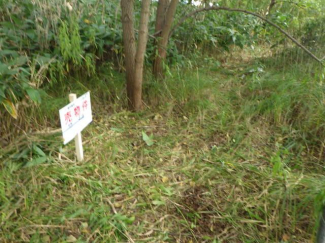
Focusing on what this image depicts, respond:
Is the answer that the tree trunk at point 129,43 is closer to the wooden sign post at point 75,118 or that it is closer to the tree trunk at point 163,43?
the tree trunk at point 163,43

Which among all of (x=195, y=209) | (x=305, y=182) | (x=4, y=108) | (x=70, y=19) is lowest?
(x=195, y=209)

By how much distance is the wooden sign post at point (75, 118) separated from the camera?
148cm

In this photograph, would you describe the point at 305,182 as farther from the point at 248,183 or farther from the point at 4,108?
the point at 4,108

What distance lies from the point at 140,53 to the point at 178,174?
986 mm

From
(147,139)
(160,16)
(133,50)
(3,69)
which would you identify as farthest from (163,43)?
(3,69)

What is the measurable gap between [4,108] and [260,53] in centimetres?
324

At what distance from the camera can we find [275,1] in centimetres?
372

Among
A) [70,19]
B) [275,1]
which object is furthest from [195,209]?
[275,1]

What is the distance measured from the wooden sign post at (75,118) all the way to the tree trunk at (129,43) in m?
0.66

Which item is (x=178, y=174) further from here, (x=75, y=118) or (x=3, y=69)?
(x=3, y=69)

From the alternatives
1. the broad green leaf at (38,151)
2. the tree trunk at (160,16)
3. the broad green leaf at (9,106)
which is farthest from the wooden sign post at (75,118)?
the tree trunk at (160,16)

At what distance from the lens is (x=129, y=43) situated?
7.09ft

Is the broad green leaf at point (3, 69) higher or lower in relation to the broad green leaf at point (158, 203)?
higher

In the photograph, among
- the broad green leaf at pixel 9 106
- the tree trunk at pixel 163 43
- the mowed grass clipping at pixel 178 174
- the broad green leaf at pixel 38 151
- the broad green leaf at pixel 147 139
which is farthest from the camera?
the tree trunk at pixel 163 43
